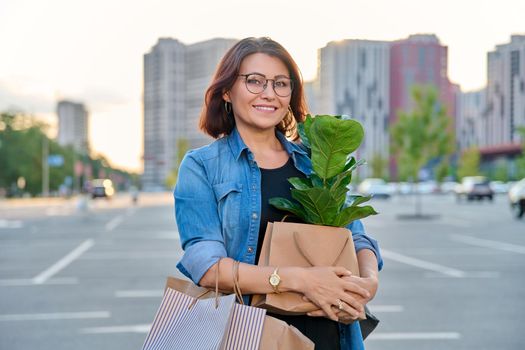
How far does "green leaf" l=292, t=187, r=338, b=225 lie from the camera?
6.98ft

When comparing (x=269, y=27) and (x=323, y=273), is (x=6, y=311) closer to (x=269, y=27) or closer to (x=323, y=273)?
(x=269, y=27)

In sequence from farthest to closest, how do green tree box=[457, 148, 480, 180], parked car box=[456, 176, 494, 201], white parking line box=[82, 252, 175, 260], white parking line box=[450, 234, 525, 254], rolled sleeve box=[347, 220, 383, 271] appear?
green tree box=[457, 148, 480, 180]
parked car box=[456, 176, 494, 201]
white parking line box=[450, 234, 525, 254]
white parking line box=[82, 252, 175, 260]
rolled sleeve box=[347, 220, 383, 271]

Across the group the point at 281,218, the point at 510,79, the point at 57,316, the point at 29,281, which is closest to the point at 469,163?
the point at 29,281

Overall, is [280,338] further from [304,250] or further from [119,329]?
[119,329]

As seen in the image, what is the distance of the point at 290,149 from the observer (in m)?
2.46

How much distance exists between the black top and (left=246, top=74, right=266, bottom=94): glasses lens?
0.27m

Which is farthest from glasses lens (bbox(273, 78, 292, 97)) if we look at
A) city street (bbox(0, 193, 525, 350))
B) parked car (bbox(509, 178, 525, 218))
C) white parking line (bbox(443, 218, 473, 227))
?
parked car (bbox(509, 178, 525, 218))

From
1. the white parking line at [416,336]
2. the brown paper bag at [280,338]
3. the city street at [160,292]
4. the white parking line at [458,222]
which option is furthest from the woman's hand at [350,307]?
the white parking line at [458,222]

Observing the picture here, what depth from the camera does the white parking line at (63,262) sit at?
10.5 meters

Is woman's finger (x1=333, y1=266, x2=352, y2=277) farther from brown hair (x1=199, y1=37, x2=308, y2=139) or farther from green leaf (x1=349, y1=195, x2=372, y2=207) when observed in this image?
brown hair (x1=199, y1=37, x2=308, y2=139)

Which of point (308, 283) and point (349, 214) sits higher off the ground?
point (349, 214)

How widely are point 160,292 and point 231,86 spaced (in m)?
6.84

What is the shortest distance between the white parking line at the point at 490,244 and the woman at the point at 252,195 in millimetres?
12598

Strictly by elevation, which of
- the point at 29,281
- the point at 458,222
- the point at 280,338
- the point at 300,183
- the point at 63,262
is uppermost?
the point at 300,183
